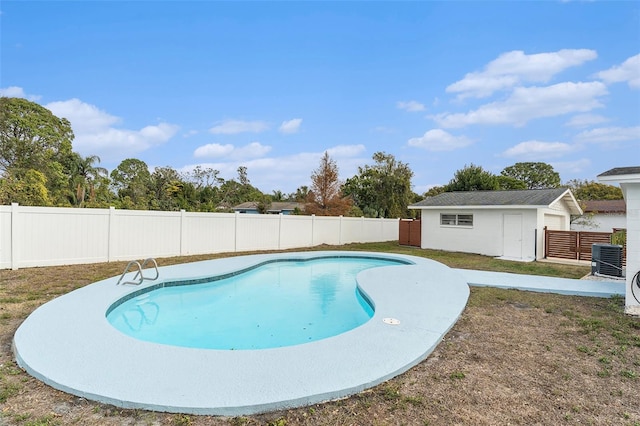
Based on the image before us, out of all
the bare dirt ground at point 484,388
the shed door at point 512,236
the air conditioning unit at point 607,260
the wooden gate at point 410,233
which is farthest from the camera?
the wooden gate at point 410,233

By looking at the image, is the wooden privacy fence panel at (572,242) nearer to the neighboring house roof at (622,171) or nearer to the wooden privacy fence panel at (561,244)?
the wooden privacy fence panel at (561,244)

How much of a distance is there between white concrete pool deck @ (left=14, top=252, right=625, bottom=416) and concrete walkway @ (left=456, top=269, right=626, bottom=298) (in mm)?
2748

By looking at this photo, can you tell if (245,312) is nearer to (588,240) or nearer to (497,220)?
(497,220)

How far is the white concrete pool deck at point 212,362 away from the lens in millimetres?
2750

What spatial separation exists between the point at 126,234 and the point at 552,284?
11.7 meters

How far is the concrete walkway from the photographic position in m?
7.02

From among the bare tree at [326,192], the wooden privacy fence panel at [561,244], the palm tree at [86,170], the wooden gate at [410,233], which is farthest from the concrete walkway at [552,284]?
the palm tree at [86,170]

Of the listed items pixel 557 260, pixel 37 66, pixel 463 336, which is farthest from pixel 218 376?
pixel 37 66

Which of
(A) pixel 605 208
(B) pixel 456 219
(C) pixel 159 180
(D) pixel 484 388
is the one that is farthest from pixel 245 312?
(A) pixel 605 208

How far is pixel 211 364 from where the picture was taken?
3350mm

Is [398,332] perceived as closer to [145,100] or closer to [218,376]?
[218,376]

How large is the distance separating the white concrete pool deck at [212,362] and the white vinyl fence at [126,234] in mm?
4296

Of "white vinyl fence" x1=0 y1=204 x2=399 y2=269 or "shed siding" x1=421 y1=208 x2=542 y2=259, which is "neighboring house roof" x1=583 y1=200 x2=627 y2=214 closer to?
"shed siding" x1=421 y1=208 x2=542 y2=259

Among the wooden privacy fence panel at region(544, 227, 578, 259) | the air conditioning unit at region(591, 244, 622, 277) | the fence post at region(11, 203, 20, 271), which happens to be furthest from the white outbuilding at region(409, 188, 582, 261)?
the fence post at region(11, 203, 20, 271)
